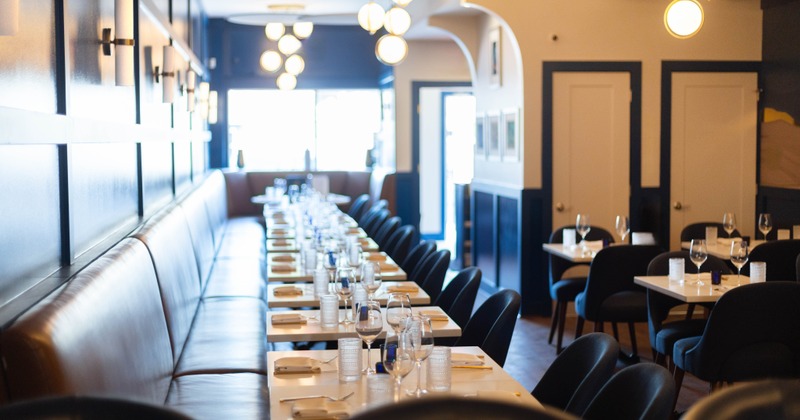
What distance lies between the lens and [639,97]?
28.1 ft

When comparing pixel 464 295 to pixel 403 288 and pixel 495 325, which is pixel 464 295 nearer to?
pixel 403 288

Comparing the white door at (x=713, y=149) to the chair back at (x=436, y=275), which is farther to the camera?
the white door at (x=713, y=149)

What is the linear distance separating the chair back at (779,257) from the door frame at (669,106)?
2.53 metres

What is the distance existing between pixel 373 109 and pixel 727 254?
351 inches

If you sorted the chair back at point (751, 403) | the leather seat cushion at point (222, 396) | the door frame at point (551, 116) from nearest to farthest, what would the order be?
the chair back at point (751, 403) < the leather seat cushion at point (222, 396) < the door frame at point (551, 116)

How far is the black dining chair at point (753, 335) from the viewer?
440 centimetres

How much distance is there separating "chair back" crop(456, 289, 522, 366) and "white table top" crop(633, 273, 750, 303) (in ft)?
4.09

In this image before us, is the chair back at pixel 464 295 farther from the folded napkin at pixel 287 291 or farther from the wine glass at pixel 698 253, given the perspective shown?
the wine glass at pixel 698 253

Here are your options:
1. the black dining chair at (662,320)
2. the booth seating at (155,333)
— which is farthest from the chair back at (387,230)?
the black dining chair at (662,320)

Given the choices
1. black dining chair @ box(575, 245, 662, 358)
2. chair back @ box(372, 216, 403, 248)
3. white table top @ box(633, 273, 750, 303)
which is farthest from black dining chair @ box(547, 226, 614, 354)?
chair back @ box(372, 216, 403, 248)

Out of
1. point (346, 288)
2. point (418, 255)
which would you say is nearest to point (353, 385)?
point (346, 288)

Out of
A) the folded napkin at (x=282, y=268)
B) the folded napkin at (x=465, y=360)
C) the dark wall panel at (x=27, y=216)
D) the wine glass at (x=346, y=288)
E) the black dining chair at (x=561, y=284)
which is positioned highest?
the dark wall panel at (x=27, y=216)

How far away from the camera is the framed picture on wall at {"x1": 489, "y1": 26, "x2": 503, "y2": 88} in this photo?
30.1 feet

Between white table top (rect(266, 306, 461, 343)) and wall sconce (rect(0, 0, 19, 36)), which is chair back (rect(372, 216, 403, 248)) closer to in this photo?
white table top (rect(266, 306, 461, 343))
